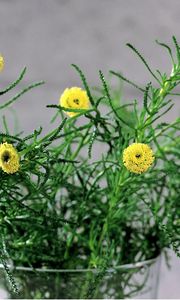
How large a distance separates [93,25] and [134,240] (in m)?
1.24

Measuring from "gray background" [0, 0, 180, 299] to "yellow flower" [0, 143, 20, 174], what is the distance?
1.15 m

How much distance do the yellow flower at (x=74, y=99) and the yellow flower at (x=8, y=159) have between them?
0.22 feet

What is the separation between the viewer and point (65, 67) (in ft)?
4.99

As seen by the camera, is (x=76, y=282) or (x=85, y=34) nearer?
(x=76, y=282)

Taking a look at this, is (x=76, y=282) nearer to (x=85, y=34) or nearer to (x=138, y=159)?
(x=138, y=159)

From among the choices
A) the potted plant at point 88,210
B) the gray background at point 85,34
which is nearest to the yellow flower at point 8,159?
the potted plant at point 88,210

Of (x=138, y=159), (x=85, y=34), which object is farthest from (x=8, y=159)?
(x=85, y=34)

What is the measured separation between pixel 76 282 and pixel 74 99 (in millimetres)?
98

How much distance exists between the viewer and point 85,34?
1609 millimetres

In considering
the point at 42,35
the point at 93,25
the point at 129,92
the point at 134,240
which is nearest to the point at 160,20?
the point at 93,25

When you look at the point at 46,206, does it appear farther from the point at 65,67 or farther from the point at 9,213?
the point at 65,67

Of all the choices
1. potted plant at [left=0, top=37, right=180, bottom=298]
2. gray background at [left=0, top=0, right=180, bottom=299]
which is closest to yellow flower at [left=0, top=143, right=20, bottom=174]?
potted plant at [left=0, top=37, right=180, bottom=298]

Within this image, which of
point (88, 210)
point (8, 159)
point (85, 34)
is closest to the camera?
point (8, 159)

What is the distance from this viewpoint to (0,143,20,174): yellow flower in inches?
10.8
